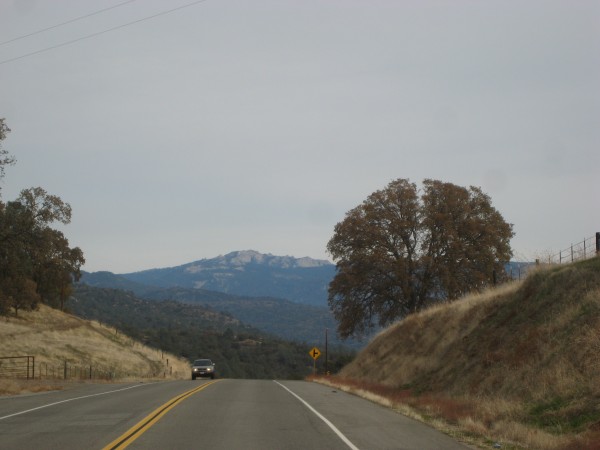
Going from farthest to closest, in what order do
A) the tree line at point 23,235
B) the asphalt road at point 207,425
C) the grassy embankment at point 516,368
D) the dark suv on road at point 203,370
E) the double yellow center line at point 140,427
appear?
the dark suv on road at point 203,370 → the tree line at point 23,235 → the grassy embankment at point 516,368 → the asphalt road at point 207,425 → the double yellow center line at point 140,427

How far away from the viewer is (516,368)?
20.3 m

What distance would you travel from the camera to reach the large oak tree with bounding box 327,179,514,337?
52.9 meters

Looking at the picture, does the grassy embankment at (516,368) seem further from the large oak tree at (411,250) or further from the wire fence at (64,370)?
the wire fence at (64,370)

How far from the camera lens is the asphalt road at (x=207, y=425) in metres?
12.0

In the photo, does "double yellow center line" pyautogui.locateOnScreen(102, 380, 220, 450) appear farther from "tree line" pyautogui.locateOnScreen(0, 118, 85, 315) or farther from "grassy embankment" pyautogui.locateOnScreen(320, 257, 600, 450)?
"tree line" pyautogui.locateOnScreen(0, 118, 85, 315)

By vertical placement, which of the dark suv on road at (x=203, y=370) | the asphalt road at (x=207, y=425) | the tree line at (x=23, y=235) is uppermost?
the tree line at (x=23, y=235)

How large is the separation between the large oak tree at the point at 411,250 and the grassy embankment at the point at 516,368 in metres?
17.3

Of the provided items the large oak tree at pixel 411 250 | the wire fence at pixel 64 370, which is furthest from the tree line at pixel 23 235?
the large oak tree at pixel 411 250

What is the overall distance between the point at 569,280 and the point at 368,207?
106ft

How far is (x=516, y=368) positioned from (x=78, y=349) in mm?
51767

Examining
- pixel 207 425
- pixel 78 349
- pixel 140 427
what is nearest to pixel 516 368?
pixel 207 425

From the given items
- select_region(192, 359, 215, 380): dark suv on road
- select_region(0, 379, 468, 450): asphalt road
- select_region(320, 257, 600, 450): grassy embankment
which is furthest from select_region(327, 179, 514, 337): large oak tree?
select_region(0, 379, 468, 450): asphalt road

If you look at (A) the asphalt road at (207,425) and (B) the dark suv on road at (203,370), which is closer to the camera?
(A) the asphalt road at (207,425)

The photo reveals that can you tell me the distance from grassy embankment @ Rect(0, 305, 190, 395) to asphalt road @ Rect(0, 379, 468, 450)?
2864 centimetres
